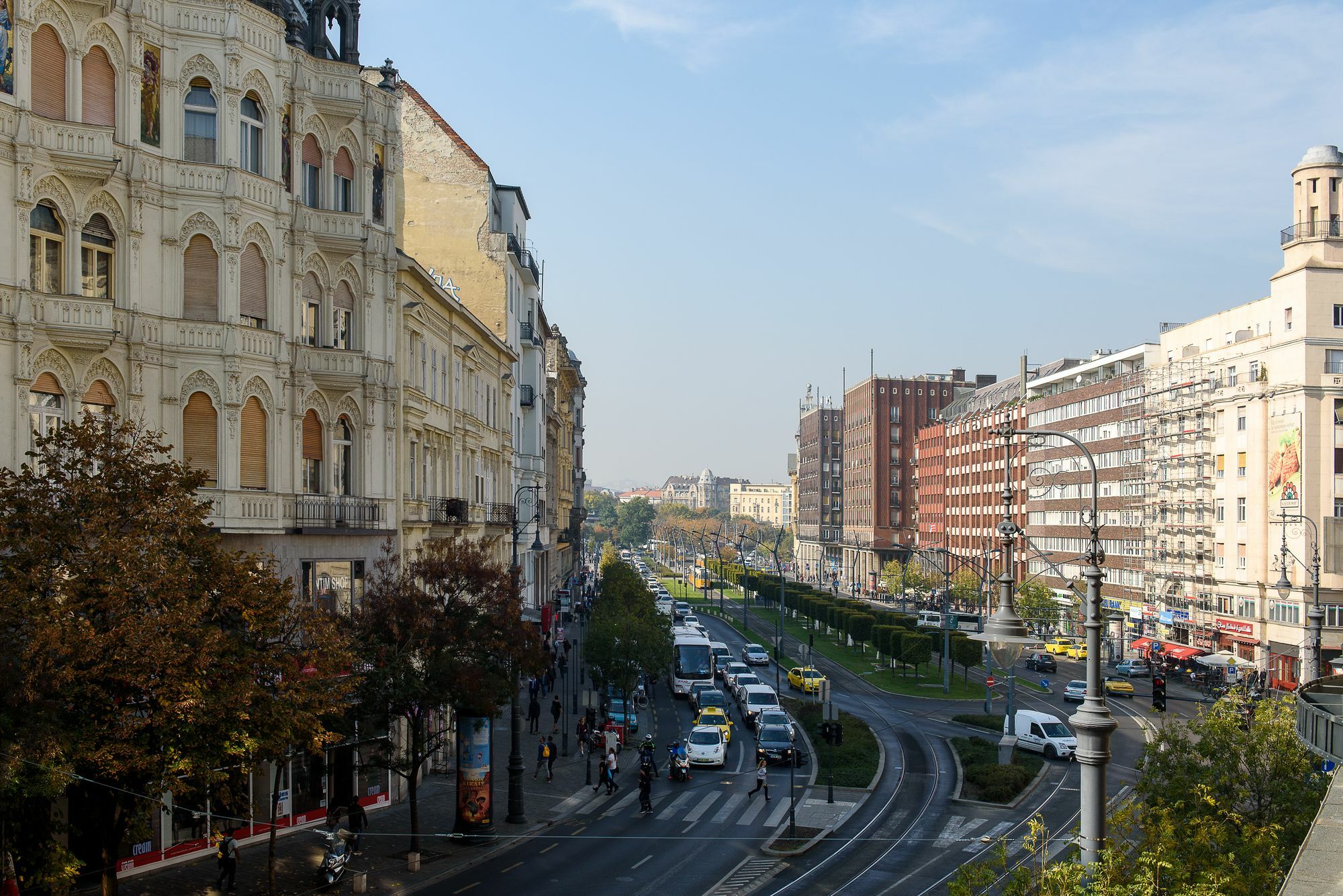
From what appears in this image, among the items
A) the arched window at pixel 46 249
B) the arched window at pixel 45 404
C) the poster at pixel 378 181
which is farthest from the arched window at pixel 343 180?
the arched window at pixel 45 404

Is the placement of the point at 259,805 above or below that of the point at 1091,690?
below

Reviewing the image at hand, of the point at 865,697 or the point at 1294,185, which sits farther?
the point at 1294,185

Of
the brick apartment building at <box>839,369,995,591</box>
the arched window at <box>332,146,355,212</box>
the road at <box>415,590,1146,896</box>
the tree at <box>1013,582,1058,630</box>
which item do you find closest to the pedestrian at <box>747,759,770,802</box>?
the road at <box>415,590,1146,896</box>

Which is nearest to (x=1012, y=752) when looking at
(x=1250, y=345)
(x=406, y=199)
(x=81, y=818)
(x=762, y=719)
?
(x=762, y=719)

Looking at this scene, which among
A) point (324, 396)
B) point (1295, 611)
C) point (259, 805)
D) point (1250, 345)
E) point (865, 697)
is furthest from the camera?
point (1250, 345)

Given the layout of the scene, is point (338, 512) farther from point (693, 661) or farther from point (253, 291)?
point (693, 661)

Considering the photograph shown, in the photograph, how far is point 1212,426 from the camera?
87438 millimetres

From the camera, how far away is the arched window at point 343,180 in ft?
115

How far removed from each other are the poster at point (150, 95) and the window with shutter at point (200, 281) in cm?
247

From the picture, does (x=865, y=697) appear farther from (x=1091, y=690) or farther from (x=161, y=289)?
(x=1091, y=690)

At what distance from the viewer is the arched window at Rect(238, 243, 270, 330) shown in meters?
31.1

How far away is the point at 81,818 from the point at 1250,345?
7634cm

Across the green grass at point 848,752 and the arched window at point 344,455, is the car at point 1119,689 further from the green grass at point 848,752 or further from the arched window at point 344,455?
the arched window at point 344,455

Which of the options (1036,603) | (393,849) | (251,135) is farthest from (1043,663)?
(251,135)
